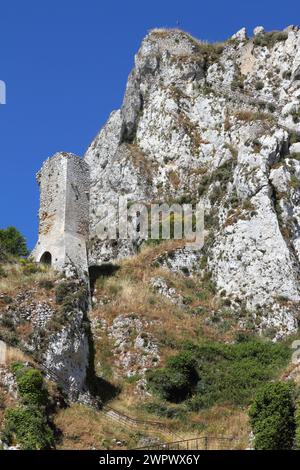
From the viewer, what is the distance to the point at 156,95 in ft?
212

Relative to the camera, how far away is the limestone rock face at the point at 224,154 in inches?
1892

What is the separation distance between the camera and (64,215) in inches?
1767

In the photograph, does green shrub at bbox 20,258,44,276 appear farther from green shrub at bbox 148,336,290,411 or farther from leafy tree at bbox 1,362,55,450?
leafy tree at bbox 1,362,55,450

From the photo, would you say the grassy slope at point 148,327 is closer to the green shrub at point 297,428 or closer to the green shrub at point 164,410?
the green shrub at point 164,410

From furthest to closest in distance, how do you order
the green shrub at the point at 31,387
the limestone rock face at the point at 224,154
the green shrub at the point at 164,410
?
the limestone rock face at the point at 224,154
the green shrub at the point at 164,410
the green shrub at the point at 31,387

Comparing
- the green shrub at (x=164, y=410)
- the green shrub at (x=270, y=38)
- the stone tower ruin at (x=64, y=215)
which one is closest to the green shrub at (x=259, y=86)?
the green shrub at (x=270, y=38)

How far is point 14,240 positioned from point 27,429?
36.1 metres

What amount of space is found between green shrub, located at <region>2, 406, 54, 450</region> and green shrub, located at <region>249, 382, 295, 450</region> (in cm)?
788

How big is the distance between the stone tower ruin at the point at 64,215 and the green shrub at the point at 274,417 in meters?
14.6

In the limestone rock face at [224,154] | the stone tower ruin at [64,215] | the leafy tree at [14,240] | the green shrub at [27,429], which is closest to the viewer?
the green shrub at [27,429]
